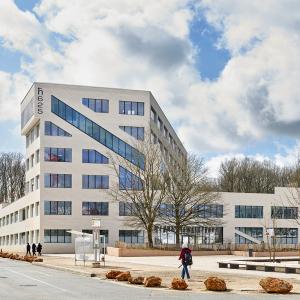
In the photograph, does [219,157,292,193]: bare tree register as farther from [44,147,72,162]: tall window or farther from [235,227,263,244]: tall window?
[44,147,72,162]: tall window

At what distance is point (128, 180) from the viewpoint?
8781 cm

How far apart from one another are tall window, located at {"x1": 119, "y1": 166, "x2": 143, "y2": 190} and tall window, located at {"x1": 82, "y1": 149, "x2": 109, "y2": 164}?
2.74 m

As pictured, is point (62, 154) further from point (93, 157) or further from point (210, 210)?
point (210, 210)

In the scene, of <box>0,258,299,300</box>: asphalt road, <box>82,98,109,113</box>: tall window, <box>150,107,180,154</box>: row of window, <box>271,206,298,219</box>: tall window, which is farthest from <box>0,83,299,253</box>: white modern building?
<box>0,258,299,300</box>: asphalt road

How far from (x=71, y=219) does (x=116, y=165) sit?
30.9ft

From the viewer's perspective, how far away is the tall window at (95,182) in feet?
292

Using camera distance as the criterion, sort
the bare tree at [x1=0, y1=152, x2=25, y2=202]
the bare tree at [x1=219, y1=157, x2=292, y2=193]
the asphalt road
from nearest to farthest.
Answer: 1. the asphalt road
2. the bare tree at [x1=219, y1=157, x2=292, y2=193]
3. the bare tree at [x1=0, y1=152, x2=25, y2=202]

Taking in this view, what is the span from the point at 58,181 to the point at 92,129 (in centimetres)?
839

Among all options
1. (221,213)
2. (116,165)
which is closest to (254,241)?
(221,213)

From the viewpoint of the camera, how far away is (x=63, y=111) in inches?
3472

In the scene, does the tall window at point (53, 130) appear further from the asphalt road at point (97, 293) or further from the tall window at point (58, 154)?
the asphalt road at point (97, 293)

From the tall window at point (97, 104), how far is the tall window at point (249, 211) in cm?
2323

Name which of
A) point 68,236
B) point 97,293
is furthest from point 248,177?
point 97,293

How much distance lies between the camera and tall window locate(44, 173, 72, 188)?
88.0 m
